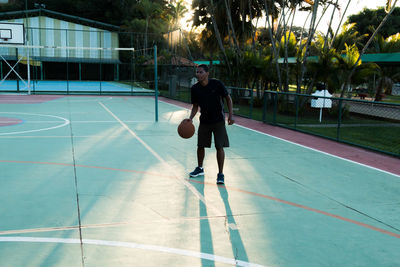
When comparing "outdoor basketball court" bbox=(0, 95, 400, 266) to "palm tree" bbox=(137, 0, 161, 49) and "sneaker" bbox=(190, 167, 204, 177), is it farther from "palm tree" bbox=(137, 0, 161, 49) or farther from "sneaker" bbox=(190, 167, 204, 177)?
"palm tree" bbox=(137, 0, 161, 49)

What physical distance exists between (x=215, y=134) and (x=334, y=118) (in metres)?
11.1

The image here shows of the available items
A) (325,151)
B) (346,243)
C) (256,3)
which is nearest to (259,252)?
(346,243)

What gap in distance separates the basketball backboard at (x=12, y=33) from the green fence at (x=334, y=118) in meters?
14.4

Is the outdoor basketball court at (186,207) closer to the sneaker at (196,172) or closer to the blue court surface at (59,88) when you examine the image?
the sneaker at (196,172)

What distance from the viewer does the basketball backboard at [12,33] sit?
79.8 ft

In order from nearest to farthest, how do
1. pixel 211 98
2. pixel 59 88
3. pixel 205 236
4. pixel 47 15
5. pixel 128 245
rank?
pixel 128 245, pixel 205 236, pixel 211 98, pixel 59 88, pixel 47 15

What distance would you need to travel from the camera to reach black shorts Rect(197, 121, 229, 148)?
6332 millimetres

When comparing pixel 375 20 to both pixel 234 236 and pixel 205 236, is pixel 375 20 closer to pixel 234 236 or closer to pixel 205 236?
pixel 234 236

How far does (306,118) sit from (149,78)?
71.7 feet

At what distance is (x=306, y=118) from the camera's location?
15961mm

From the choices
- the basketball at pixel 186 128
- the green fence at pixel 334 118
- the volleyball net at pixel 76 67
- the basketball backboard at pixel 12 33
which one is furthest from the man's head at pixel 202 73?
the volleyball net at pixel 76 67

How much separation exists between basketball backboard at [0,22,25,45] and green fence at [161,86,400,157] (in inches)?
567

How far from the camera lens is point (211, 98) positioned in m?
6.22

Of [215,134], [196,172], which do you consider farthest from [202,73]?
[196,172]
